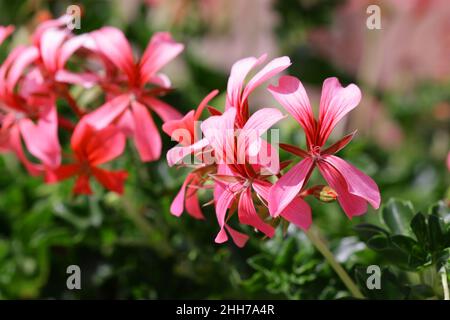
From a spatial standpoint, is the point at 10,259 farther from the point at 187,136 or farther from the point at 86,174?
the point at 187,136

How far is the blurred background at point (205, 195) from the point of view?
68 cm

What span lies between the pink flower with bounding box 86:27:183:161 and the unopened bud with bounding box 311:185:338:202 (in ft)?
0.50

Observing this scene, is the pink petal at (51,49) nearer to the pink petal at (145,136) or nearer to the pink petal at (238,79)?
the pink petal at (145,136)

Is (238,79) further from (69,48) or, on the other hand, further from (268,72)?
(69,48)

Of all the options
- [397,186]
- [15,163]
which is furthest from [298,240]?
[15,163]

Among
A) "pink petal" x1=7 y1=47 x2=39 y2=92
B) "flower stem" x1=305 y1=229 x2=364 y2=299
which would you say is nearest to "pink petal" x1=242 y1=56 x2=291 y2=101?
"flower stem" x1=305 y1=229 x2=364 y2=299

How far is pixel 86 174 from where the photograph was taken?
64 centimetres

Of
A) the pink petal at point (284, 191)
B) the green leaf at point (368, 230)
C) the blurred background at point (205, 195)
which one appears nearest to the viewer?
the pink petal at point (284, 191)

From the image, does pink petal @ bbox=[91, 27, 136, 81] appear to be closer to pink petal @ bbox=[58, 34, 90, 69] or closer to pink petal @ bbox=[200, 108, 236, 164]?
pink petal @ bbox=[58, 34, 90, 69]

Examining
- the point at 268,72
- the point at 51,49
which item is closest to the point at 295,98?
the point at 268,72

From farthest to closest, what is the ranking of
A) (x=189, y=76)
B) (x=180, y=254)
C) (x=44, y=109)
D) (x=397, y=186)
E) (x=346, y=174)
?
(x=189, y=76)
(x=397, y=186)
(x=180, y=254)
(x=44, y=109)
(x=346, y=174)

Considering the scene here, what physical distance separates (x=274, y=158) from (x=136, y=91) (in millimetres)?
186

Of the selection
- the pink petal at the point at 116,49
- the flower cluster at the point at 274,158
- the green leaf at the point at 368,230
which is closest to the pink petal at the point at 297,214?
the flower cluster at the point at 274,158
